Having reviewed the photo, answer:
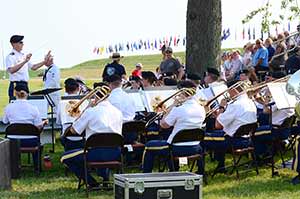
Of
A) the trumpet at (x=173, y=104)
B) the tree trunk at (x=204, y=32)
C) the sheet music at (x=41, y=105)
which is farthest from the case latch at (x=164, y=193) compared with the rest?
the tree trunk at (x=204, y=32)

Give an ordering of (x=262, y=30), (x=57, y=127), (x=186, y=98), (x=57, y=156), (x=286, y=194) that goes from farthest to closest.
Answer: (x=262, y=30) < (x=57, y=127) < (x=57, y=156) < (x=186, y=98) < (x=286, y=194)

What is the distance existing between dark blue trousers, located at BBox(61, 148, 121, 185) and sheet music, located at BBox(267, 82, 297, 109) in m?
2.58

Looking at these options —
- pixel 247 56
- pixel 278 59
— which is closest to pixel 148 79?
pixel 278 59

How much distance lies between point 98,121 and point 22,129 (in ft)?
6.52

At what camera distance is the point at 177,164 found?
11.6 m

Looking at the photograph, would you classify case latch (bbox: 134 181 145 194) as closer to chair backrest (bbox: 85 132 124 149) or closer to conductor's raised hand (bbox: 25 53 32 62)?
chair backrest (bbox: 85 132 124 149)

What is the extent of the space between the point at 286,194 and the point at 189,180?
3.43 metres

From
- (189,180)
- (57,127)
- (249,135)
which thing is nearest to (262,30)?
(57,127)

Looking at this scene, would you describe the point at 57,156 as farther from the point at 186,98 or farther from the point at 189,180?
the point at 189,180

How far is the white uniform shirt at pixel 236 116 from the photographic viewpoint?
11758 mm

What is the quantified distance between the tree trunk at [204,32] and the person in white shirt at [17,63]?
341 centimetres

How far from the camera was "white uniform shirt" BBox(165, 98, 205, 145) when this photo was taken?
1116 cm

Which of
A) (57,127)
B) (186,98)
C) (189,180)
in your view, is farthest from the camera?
(57,127)

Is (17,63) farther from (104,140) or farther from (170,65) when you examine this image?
(104,140)
